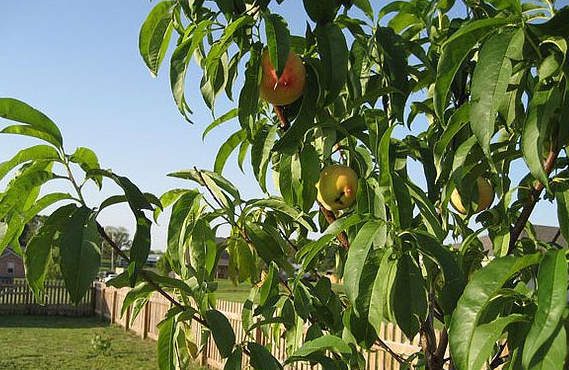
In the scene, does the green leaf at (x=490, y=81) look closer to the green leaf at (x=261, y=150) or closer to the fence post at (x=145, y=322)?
the green leaf at (x=261, y=150)

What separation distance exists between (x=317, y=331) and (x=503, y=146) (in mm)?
638

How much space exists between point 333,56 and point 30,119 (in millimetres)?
588

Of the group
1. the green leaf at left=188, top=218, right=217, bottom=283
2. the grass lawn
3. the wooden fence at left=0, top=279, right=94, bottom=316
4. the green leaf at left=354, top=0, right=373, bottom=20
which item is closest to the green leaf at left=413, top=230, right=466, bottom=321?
the green leaf at left=188, top=218, right=217, bottom=283

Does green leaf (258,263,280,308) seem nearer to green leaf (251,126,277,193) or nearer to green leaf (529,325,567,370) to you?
green leaf (251,126,277,193)

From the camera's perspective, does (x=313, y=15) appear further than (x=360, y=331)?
Yes

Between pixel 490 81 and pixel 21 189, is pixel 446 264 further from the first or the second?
pixel 21 189

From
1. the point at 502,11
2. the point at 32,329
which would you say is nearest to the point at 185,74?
the point at 502,11

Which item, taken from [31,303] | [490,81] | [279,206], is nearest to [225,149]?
[279,206]

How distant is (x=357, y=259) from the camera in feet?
3.34

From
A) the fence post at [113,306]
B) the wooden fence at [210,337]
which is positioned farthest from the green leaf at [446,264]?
the fence post at [113,306]

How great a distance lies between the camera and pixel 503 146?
4.56ft

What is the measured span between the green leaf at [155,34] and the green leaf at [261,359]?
0.67 m

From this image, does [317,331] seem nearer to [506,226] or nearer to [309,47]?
[506,226]

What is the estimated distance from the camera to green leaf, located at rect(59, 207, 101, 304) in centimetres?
95
